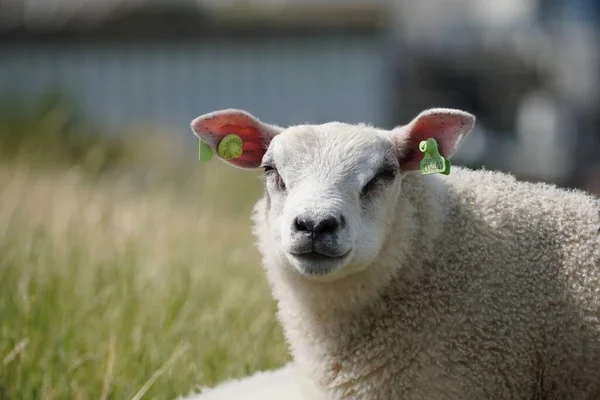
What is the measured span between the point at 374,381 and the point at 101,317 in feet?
6.49

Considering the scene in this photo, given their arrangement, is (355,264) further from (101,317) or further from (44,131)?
(44,131)

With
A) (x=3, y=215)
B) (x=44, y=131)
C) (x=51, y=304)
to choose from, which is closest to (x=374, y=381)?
(x=51, y=304)

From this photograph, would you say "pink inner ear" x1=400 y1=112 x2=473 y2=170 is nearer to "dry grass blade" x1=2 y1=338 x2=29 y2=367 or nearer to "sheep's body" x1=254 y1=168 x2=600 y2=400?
"sheep's body" x1=254 y1=168 x2=600 y2=400

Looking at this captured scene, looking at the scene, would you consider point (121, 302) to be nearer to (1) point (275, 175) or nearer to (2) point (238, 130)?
(2) point (238, 130)

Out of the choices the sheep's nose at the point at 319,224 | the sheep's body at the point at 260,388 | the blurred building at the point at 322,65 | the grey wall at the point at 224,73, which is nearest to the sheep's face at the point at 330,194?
the sheep's nose at the point at 319,224

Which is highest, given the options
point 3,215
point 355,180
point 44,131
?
point 355,180

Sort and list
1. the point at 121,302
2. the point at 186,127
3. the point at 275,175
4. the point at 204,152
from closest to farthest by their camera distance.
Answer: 1. the point at 275,175
2. the point at 204,152
3. the point at 121,302
4. the point at 186,127

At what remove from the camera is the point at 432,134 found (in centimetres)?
385

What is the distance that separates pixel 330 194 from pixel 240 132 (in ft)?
2.15

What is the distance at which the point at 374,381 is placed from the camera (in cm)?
360

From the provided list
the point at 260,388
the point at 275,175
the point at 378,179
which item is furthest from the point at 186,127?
the point at 378,179

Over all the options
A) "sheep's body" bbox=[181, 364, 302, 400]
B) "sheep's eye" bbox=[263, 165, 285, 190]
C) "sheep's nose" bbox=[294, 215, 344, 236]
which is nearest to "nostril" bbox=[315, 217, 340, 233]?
"sheep's nose" bbox=[294, 215, 344, 236]

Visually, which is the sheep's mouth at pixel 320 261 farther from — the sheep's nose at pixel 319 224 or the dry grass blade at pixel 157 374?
the dry grass blade at pixel 157 374

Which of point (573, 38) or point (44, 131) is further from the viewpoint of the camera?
point (573, 38)
